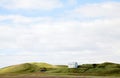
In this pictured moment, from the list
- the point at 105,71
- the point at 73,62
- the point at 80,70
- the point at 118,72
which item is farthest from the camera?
the point at 73,62

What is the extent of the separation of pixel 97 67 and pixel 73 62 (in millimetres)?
15733

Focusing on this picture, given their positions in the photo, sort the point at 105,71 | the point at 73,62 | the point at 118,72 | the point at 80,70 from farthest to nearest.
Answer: the point at 73,62
the point at 80,70
the point at 105,71
the point at 118,72

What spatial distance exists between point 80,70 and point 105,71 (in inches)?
651

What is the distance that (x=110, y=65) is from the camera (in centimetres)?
18812

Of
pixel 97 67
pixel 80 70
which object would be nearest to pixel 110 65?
pixel 97 67

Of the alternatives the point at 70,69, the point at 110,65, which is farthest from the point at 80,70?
the point at 110,65

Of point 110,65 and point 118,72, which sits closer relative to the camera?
point 118,72

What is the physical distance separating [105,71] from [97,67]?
18122 millimetres

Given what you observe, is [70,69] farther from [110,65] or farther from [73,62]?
[110,65]

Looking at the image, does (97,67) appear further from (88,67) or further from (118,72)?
(118,72)

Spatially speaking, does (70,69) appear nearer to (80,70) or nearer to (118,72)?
(80,70)

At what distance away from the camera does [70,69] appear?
184m

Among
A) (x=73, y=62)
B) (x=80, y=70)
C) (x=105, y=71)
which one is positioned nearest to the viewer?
(x=105, y=71)

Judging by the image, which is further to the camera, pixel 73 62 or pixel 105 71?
pixel 73 62
